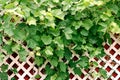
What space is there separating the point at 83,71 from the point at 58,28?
0.58 m

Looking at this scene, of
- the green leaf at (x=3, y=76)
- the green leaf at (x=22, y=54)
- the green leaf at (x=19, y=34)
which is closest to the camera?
the green leaf at (x=19, y=34)

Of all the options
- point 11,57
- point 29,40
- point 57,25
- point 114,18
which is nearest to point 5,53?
point 11,57

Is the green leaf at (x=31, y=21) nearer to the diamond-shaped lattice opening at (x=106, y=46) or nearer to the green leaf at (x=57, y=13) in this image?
the green leaf at (x=57, y=13)

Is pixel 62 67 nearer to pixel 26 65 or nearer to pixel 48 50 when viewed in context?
pixel 48 50

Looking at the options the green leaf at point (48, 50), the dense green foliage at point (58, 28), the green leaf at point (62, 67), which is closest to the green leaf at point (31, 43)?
the dense green foliage at point (58, 28)

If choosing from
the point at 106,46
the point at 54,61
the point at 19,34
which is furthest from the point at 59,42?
the point at 106,46

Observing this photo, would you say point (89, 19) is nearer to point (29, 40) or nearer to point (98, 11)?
point (98, 11)

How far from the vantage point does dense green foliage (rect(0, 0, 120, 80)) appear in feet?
10.5

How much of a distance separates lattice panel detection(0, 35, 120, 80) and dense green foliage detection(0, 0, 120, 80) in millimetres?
94

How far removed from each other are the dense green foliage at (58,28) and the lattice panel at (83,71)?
94 millimetres

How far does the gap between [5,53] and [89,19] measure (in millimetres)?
883

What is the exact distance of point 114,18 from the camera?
344 cm

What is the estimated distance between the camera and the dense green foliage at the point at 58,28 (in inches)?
126

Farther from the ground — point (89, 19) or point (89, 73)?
point (89, 19)
